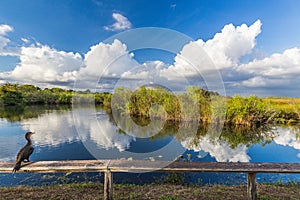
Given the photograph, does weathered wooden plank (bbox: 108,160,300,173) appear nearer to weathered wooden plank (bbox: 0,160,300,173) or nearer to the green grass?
weathered wooden plank (bbox: 0,160,300,173)

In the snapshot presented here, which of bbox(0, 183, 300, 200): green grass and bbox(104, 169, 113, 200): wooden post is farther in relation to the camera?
bbox(0, 183, 300, 200): green grass

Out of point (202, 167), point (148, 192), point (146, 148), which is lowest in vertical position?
point (146, 148)

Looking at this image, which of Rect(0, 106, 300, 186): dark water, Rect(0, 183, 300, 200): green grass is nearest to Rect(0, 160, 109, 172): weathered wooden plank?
Rect(0, 183, 300, 200): green grass

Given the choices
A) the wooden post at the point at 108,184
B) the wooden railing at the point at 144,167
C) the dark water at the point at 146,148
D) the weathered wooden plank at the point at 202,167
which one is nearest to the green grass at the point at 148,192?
the wooden post at the point at 108,184

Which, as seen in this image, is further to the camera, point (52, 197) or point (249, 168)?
point (52, 197)

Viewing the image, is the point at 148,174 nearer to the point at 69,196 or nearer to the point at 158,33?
the point at 69,196

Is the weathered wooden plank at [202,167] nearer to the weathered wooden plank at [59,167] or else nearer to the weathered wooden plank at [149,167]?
the weathered wooden plank at [149,167]

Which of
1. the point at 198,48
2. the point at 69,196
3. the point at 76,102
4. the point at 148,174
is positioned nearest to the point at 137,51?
the point at 198,48

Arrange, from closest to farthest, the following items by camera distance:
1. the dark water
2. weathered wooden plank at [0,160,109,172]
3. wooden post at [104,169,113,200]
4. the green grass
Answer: weathered wooden plank at [0,160,109,172] < wooden post at [104,169,113,200] < the green grass < the dark water

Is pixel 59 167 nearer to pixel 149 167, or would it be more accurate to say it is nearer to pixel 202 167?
pixel 149 167

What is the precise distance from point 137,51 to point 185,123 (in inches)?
207

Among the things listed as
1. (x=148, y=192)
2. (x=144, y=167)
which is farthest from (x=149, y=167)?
(x=148, y=192)

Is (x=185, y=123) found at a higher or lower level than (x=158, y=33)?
lower

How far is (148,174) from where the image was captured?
15.9 ft
